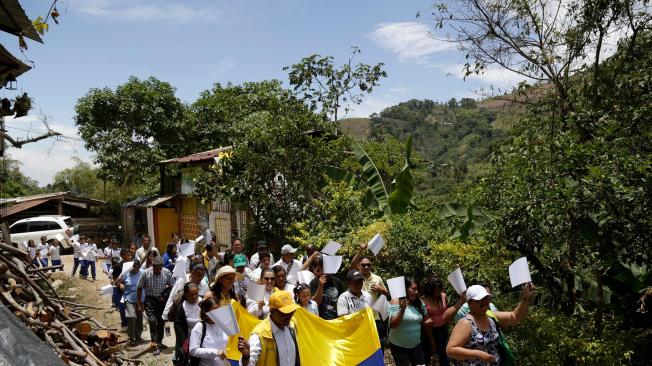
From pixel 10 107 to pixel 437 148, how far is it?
75.5 m

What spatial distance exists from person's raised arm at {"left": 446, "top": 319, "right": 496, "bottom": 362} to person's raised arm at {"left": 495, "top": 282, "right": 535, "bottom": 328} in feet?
2.29

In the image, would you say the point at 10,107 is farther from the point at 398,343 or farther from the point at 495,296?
the point at 495,296

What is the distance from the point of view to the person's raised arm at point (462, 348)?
14.4 feet

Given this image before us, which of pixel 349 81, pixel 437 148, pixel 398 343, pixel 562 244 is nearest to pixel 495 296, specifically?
pixel 562 244

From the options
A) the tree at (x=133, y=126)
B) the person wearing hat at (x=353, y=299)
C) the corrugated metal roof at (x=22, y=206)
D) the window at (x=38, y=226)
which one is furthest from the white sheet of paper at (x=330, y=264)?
the corrugated metal roof at (x=22, y=206)

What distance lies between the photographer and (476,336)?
4562 mm

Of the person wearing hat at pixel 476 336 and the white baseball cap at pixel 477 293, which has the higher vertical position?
the white baseball cap at pixel 477 293

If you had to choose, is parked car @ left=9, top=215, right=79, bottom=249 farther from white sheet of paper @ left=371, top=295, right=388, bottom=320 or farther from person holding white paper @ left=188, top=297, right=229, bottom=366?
person holding white paper @ left=188, top=297, right=229, bottom=366

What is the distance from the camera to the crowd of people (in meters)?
4.66


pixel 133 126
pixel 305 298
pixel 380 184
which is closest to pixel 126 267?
pixel 380 184

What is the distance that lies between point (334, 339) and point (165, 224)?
2399cm

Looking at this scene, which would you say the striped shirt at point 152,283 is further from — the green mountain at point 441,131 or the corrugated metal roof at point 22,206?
the green mountain at point 441,131

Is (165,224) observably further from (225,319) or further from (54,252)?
(225,319)

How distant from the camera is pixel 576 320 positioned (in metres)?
6.22
